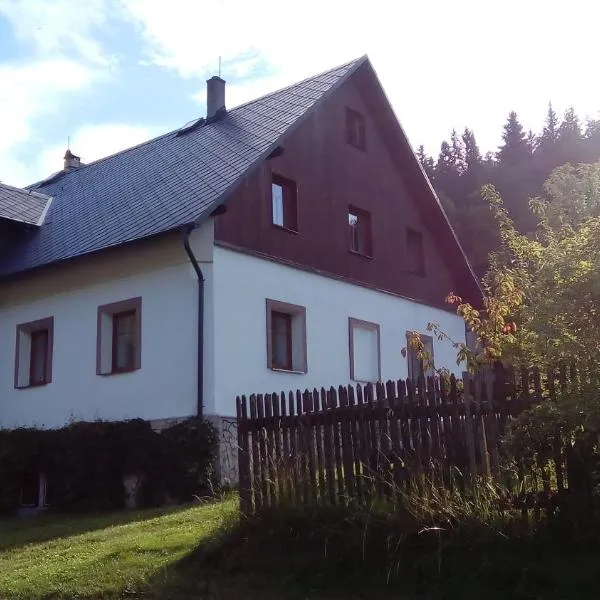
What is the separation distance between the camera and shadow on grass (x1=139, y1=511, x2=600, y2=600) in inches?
252

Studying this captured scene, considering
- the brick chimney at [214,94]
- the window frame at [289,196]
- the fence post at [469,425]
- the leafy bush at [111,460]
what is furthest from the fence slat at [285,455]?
the brick chimney at [214,94]

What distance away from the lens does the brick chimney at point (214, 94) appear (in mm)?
21516

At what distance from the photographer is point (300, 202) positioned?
17703 millimetres

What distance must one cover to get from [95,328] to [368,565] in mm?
10660

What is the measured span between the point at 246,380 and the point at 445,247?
31.8 ft

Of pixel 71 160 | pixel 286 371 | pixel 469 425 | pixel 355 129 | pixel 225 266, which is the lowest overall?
pixel 469 425

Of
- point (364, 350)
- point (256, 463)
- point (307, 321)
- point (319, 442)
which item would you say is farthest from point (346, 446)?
point (364, 350)

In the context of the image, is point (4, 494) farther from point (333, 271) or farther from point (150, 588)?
point (150, 588)

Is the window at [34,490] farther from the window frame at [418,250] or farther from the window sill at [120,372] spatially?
the window frame at [418,250]

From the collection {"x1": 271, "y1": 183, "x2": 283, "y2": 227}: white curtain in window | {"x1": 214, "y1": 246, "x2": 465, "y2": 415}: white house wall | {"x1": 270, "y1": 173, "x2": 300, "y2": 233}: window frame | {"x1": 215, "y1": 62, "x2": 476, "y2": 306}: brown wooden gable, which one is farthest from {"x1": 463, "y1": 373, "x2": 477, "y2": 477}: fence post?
{"x1": 270, "y1": 173, "x2": 300, "y2": 233}: window frame

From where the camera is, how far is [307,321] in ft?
56.0

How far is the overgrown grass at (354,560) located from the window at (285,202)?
9.48 meters

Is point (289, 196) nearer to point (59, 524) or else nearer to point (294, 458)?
point (59, 524)

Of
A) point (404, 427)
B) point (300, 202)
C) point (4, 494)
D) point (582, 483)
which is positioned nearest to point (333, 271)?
point (300, 202)
